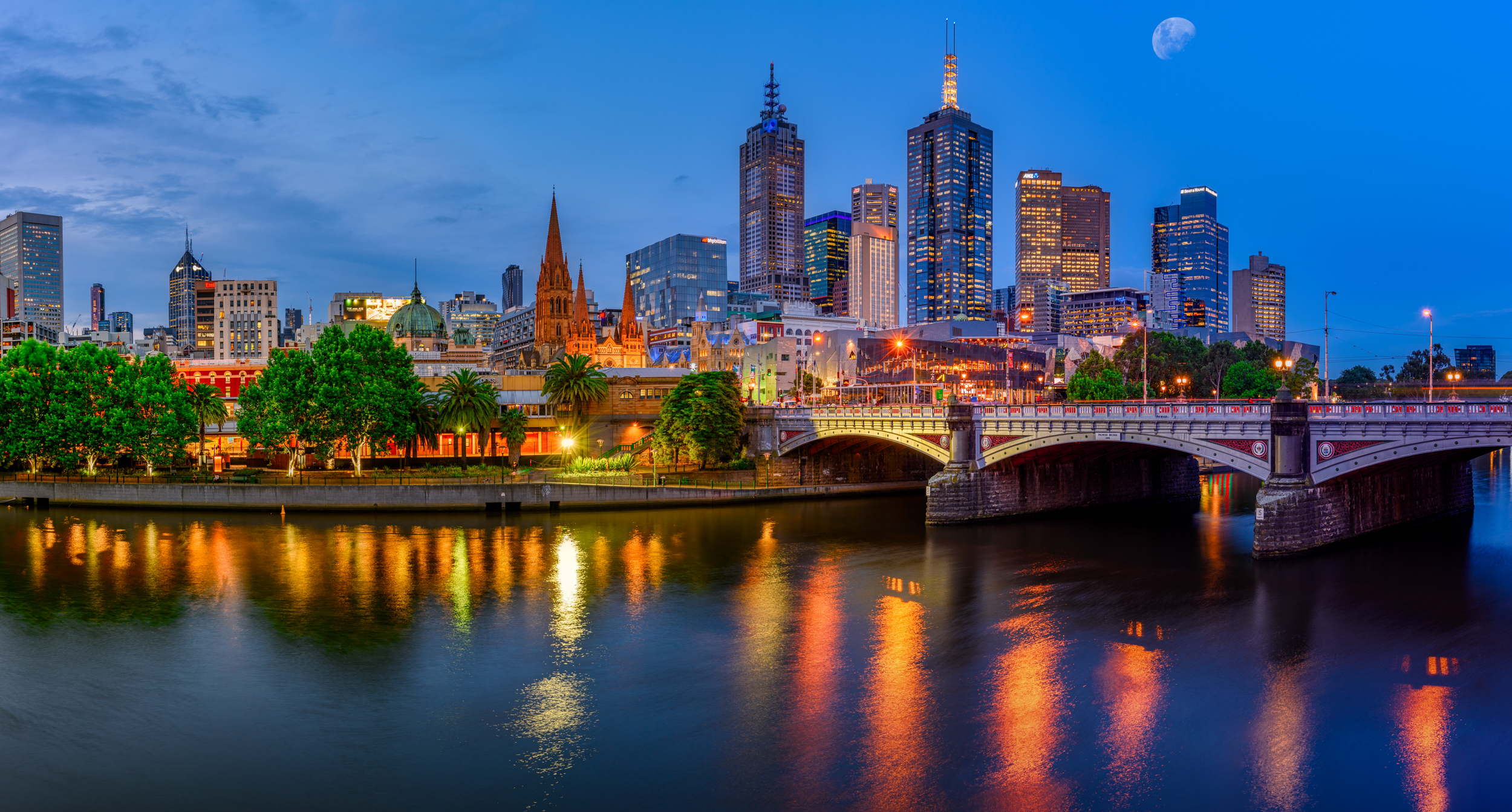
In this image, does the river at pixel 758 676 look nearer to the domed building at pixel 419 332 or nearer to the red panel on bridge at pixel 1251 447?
the red panel on bridge at pixel 1251 447

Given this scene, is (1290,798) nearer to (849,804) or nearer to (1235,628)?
(849,804)

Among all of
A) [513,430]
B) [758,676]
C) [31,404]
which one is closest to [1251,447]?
[758,676]

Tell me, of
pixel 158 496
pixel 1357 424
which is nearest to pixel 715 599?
pixel 1357 424

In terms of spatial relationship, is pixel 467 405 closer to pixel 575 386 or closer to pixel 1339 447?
pixel 575 386

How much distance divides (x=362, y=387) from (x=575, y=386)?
19.7 m

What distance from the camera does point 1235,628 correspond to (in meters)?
37.2

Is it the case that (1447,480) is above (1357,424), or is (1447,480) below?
below

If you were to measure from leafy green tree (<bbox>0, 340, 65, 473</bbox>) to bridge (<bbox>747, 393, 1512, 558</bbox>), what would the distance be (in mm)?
56807

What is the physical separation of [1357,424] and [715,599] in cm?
3232

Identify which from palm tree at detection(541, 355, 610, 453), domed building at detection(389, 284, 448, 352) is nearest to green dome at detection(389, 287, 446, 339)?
domed building at detection(389, 284, 448, 352)

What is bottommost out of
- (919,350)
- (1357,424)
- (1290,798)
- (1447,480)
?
(1290,798)

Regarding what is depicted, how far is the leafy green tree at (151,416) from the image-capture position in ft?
248

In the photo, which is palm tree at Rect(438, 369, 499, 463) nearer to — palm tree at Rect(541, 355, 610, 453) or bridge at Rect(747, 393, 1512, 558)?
palm tree at Rect(541, 355, 610, 453)

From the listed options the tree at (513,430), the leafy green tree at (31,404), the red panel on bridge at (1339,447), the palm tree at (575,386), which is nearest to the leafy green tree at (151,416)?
the leafy green tree at (31,404)
